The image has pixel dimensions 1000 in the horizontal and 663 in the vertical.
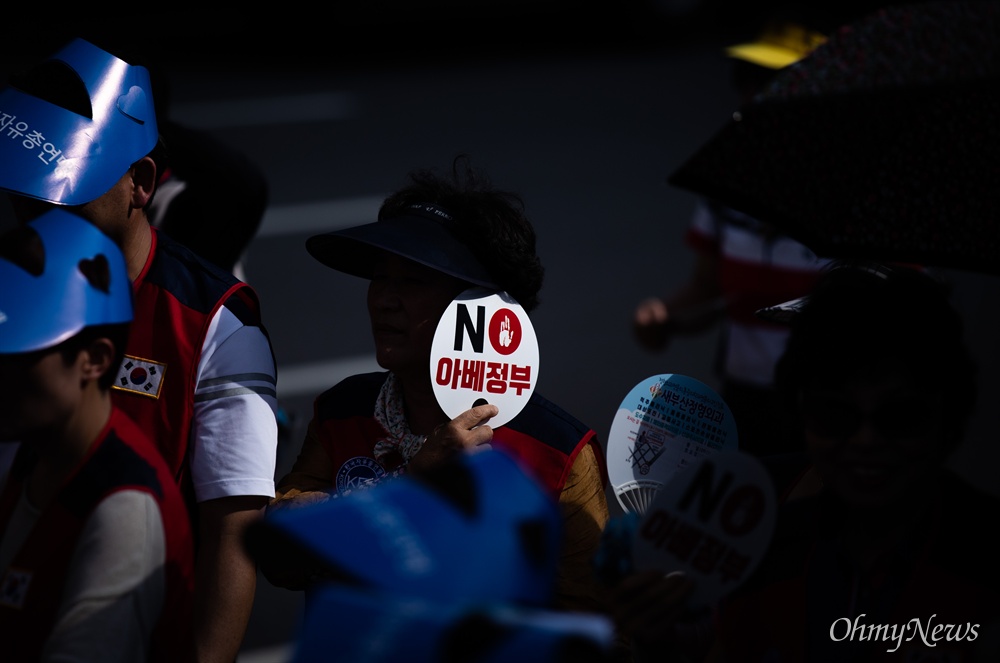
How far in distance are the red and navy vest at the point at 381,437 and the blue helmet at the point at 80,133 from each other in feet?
2.55

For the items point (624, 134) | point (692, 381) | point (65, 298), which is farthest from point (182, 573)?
point (624, 134)

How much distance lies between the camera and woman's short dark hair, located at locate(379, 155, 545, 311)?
320 centimetres

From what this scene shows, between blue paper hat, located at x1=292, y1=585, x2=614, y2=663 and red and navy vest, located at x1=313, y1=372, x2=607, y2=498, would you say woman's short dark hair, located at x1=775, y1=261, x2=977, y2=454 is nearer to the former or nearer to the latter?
red and navy vest, located at x1=313, y1=372, x2=607, y2=498

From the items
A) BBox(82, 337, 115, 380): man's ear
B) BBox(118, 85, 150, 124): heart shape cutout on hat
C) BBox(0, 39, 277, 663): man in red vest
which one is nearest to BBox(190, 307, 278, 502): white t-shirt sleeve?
BBox(0, 39, 277, 663): man in red vest

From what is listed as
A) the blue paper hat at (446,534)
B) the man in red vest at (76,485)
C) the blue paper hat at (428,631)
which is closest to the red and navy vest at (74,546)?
the man in red vest at (76,485)

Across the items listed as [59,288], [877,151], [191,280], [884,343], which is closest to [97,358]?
[59,288]

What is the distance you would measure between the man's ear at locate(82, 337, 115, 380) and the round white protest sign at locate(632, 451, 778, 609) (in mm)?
1015

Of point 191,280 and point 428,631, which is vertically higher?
point 191,280

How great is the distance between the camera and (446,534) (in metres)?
1.81

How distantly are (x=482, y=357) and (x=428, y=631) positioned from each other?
139 centimetres

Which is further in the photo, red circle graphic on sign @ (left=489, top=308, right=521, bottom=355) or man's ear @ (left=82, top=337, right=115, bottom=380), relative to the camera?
red circle graphic on sign @ (left=489, top=308, right=521, bottom=355)

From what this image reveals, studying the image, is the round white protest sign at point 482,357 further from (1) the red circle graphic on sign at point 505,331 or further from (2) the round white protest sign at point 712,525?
(2) the round white protest sign at point 712,525

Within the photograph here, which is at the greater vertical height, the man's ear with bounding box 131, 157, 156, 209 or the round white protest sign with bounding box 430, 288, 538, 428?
the man's ear with bounding box 131, 157, 156, 209

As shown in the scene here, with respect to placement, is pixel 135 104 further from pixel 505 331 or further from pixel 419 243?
pixel 505 331
